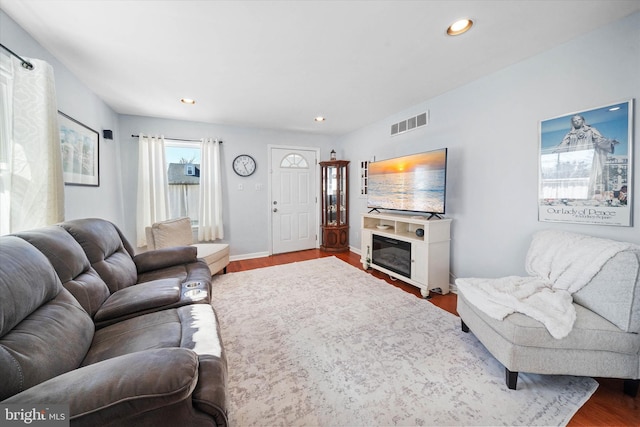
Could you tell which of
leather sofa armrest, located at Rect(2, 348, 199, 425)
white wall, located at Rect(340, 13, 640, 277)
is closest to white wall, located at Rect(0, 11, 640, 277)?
white wall, located at Rect(340, 13, 640, 277)

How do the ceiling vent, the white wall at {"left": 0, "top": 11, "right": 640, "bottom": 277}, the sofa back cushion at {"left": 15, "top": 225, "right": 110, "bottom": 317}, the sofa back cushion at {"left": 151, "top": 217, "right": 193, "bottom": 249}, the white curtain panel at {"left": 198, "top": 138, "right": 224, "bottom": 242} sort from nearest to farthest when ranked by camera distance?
the sofa back cushion at {"left": 15, "top": 225, "right": 110, "bottom": 317} → the white wall at {"left": 0, "top": 11, "right": 640, "bottom": 277} → the sofa back cushion at {"left": 151, "top": 217, "right": 193, "bottom": 249} → the ceiling vent → the white curtain panel at {"left": 198, "top": 138, "right": 224, "bottom": 242}

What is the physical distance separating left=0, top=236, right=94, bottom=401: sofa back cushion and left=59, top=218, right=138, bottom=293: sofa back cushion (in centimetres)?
48

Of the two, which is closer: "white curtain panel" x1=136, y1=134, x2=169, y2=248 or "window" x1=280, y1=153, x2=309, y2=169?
"white curtain panel" x1=136, y1=134, x2=169, y2=248

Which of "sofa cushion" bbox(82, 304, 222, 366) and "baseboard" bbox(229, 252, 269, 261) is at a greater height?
"sofa cushion" bbox(82, 304, 222, 366)

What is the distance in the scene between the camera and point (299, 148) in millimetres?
4555

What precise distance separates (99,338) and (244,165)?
328cm

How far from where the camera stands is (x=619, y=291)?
133 centimetres

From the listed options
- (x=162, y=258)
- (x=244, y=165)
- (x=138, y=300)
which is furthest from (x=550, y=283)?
(x=244, y=165)

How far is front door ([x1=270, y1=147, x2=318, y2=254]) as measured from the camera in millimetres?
4434

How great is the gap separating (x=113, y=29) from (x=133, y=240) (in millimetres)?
2901

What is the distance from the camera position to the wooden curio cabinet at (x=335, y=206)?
4602mm

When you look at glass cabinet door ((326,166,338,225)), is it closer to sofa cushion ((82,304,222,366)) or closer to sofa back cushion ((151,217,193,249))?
sofa back cushion ((151,217,193,249))

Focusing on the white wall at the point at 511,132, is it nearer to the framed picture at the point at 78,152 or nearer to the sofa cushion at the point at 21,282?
the sofa cushion at the point at 21,282

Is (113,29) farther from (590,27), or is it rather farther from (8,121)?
(590,27)
